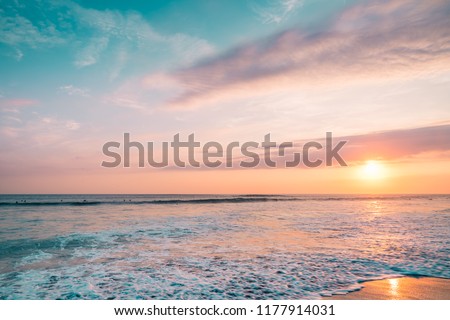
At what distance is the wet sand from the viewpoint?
6.82m

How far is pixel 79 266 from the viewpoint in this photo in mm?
9664

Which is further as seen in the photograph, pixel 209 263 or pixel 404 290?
pixel 209 263

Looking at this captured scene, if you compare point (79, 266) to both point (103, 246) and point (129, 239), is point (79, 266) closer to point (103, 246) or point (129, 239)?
point (103, 246)

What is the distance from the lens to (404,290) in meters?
7.22

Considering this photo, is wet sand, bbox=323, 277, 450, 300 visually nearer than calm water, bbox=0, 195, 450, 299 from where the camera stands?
Yes

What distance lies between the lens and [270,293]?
7.16 metres

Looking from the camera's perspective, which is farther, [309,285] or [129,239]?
[129,239]

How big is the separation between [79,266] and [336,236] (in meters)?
12.2
